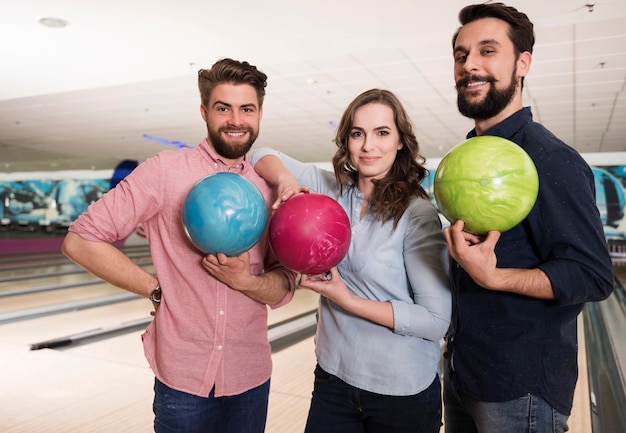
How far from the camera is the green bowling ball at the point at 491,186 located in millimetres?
995

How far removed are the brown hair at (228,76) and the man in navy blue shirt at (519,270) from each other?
1.80 feet

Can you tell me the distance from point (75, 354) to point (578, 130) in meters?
8.06

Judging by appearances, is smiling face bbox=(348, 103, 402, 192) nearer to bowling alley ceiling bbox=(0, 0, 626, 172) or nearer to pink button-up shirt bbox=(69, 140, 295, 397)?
pink button-up shirt bbox=(69, 140, 295, 397)

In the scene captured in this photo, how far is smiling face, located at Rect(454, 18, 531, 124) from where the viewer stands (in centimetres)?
115

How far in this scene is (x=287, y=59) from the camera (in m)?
4.92

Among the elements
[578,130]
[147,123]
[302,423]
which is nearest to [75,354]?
[302,423]

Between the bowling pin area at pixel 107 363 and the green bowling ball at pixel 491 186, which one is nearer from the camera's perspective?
the green bowling ball at pixel 491 186

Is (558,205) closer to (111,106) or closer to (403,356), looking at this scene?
(403,356)

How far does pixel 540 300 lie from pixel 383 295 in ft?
1.17

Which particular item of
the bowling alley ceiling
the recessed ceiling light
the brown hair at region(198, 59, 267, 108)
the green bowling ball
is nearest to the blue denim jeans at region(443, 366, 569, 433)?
the green bowling ball

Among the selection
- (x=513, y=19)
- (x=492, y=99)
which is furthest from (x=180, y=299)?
(x=513, y=19)

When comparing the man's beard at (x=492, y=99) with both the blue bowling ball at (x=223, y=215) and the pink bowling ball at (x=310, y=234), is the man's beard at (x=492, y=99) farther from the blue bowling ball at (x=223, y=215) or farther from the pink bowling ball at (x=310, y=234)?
the blue bowling ball at (x=223, y=215)

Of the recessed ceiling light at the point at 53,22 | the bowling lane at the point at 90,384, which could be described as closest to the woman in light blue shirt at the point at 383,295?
the bowling lane at the point at 90,384

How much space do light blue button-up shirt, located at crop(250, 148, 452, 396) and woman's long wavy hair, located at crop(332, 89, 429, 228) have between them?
29 millimetres
